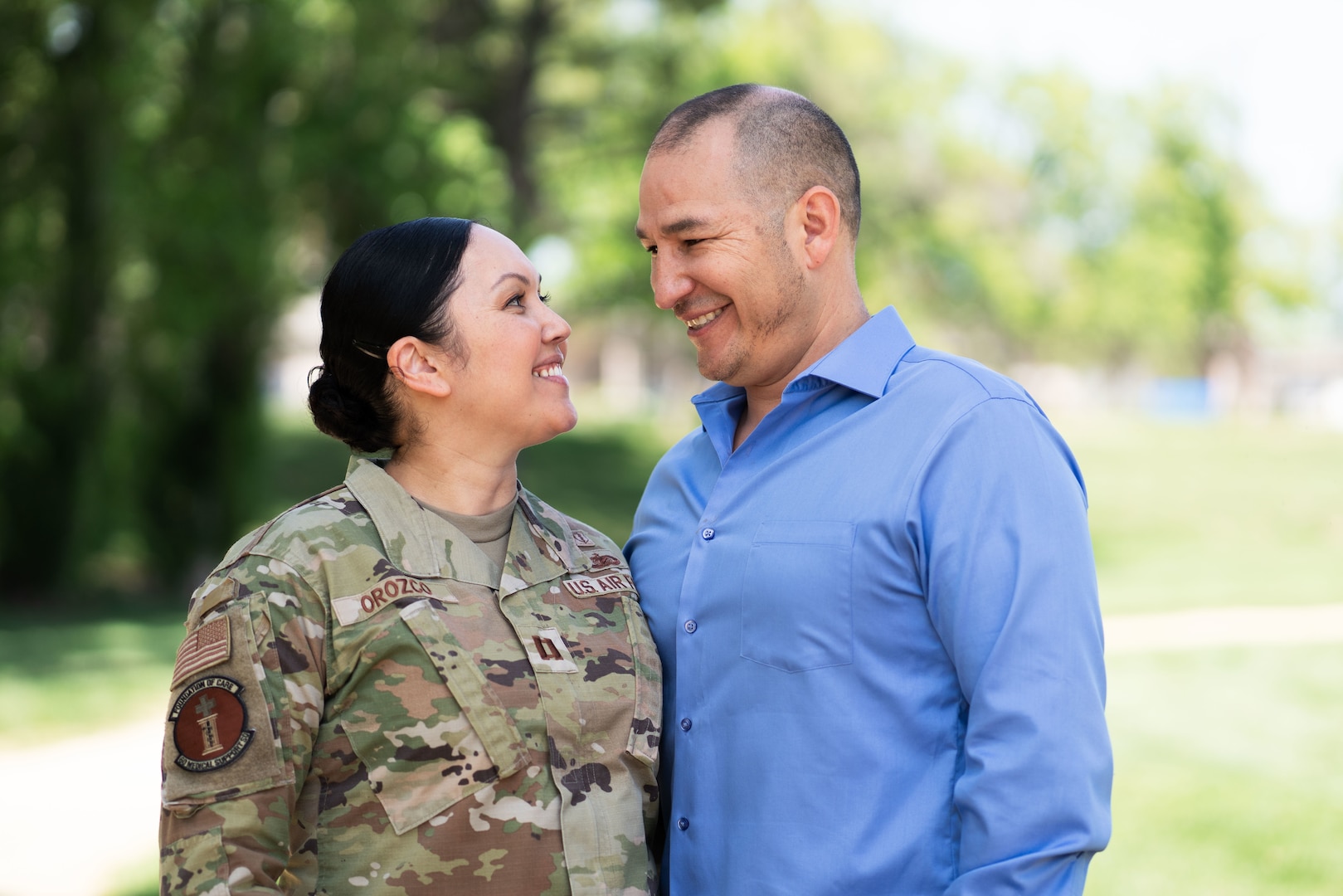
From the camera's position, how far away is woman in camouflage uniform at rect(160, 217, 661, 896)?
90.0 inches

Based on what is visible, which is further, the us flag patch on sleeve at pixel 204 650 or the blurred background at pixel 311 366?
the blurred background at pixel 311 366

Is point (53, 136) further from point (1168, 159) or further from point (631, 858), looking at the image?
point (1168, 159)

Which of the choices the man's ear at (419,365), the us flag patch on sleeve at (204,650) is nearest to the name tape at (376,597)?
the us flag patch on sleeve at (204,650)

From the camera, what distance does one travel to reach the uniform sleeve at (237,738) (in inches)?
88.1

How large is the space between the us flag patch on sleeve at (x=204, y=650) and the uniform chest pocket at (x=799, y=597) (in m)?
0.99

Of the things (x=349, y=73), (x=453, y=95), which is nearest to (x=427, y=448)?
(x=349, y=73)

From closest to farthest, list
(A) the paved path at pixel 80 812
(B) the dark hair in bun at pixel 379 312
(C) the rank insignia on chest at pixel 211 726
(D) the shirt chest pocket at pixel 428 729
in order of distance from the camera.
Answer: (C) the rank insignia on chest at pixel 211 726 < (D) the shirt chest pocket at pixel 428 729 < (B) the dark hair in bun at pixel 379 312 < (A) the paved path at pixel 80 812

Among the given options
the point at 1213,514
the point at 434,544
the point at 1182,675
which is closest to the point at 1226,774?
the point at 1182,675

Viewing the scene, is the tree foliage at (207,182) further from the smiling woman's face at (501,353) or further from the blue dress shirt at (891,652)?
the blue dress shirt at (891,652)

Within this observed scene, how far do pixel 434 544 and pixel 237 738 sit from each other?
0.57 meters

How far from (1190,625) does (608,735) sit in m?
14.1

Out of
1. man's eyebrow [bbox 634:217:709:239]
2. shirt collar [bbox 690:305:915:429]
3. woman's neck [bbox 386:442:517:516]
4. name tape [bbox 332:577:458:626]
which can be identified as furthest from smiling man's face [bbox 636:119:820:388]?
name tape [bbox 332:577:458:626]

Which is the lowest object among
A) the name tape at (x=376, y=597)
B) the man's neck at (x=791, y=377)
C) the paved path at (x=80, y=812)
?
the paved path at (x=80, y=812)

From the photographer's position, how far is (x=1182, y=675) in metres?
12.3
